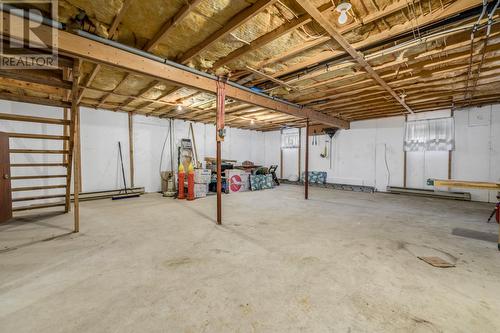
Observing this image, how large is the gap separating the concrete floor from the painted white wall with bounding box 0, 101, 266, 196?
8.40ft

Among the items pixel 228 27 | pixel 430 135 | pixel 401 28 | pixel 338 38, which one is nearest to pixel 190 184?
pixel 228 27

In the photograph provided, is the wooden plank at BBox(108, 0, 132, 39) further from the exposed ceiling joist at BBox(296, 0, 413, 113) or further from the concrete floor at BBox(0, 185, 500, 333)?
the concrete floor at BBox(0, 185, 500, 333)

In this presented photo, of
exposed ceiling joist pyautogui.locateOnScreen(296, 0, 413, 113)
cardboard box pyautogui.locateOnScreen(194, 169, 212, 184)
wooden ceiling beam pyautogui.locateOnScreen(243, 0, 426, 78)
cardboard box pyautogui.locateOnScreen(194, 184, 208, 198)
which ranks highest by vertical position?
wooden ceiling beam pyautogui.locateOnScreen(243, 0, 426, 78)

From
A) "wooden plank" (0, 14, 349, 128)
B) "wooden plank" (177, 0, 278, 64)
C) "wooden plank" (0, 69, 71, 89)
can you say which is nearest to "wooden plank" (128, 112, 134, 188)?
"wooden plank" (0, 14, 349, 128)

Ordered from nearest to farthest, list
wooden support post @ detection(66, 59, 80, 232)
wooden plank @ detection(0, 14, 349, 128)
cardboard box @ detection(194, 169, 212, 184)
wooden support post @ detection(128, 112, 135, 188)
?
wooden plank @ detection(0, 14, 349, 128) → wooden support post @ detection(66, 59, 80, 232) → cardboard box @ detection(194, 169, 212, 184) → wooden support post @ detection(128, 112, 135, 188)

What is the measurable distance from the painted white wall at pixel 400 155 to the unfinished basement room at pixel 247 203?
2.8 inches

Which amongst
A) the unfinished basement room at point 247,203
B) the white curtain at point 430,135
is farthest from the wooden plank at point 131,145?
the white curtain at point 430,135

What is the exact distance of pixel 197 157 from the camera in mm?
8734

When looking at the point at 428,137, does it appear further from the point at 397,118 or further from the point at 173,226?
the point at 173,226

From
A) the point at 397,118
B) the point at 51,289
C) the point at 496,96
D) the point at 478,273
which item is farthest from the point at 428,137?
the point at 51,289

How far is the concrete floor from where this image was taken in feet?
5.16

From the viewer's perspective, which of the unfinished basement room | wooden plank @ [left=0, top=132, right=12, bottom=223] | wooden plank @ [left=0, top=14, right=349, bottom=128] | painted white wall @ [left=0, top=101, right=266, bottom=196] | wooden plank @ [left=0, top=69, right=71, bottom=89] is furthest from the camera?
painted white wall @ [left=0, top=101, right=266, bottom=196]

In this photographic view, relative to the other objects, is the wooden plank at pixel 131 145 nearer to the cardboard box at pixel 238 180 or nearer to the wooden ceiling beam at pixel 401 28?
the cardboard box at pixel 238 180

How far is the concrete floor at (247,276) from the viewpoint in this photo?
1.57 m
